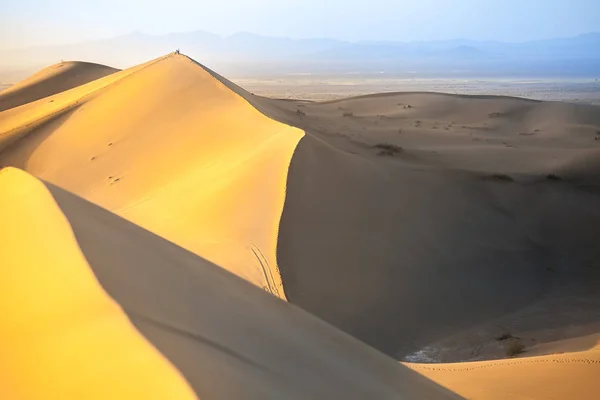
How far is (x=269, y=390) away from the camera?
280 cm

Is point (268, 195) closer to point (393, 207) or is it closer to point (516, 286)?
point (393, 207)

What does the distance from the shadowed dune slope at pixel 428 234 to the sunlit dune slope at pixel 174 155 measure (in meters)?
0.48

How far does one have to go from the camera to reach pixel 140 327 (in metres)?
2.80

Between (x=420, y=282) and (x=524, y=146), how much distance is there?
958 cm

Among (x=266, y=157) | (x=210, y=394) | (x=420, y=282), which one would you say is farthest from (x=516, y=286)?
(x=210, y=394)

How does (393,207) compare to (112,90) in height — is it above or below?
below

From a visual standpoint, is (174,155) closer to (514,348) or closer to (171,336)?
(514,348)

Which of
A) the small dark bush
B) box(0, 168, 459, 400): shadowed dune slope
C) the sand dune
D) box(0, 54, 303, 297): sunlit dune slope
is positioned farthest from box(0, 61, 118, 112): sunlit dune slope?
box(0, 168, 459, 400): shadowed dune slope

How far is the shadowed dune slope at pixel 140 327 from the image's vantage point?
8.22ft

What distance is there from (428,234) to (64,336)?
22.3 feet

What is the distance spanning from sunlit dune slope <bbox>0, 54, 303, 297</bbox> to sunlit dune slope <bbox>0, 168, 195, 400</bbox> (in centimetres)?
306

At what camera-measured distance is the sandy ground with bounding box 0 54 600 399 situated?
361 cm

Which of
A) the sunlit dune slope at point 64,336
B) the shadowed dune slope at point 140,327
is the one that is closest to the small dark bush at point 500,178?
the shadowed dune slope at point 140,327

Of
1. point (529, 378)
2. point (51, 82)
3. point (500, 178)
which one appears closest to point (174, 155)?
point (500, 178)
